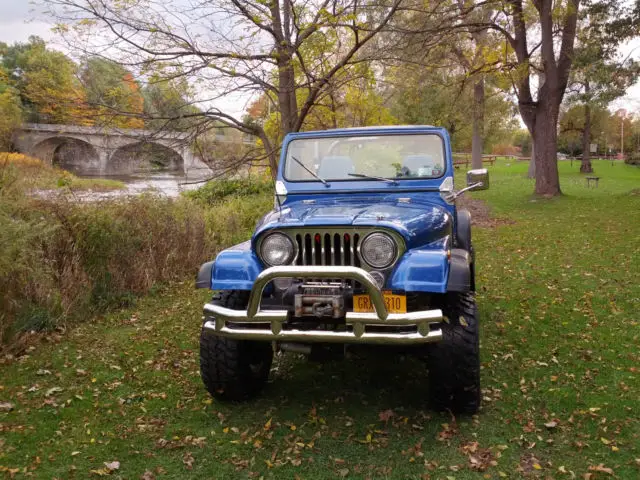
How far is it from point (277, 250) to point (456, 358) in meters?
1.34

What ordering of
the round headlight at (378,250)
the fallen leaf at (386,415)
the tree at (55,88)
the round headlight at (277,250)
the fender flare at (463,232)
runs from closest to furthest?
the round headlight at (378,250)
the round headlight at (277,250)
the fallen leaf at (386,415)
the fender flare at (463,232)
the tree at (55,88)

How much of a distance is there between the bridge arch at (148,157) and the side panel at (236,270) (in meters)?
6.34

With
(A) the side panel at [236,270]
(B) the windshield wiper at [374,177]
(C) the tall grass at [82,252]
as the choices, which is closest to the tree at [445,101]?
(C) the tall grass at [82,252]

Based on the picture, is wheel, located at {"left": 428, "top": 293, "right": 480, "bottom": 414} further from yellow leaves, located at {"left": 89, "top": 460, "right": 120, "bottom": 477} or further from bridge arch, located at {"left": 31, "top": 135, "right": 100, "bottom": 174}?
bridge arch, located at {"left": 31, "top": 135, "right": 100, "bottom": 174}

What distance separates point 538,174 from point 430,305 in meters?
15.4

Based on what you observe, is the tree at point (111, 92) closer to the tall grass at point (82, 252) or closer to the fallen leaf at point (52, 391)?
the tall grass at point (82, 252)

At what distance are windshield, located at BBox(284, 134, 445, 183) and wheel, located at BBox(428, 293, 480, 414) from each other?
4.90 ft

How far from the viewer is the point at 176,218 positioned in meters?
8.32

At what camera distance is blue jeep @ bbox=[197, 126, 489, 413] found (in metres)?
3.03

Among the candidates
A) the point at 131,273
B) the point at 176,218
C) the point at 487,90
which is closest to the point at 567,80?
the point at 487,90

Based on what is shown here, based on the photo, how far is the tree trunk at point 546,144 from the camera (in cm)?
1636

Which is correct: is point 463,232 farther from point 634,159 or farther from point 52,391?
point 634,159

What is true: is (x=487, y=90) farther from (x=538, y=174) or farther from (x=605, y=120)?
(x=605, y=120)

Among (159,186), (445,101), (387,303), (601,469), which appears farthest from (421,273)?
(445,101)
